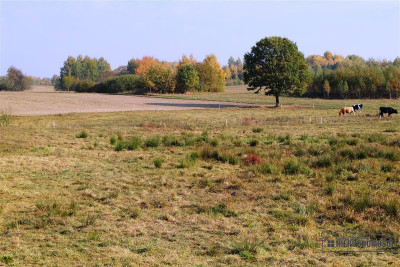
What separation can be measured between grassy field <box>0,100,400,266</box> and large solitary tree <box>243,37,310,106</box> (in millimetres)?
40338

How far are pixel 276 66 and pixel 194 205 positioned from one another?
1960 inches

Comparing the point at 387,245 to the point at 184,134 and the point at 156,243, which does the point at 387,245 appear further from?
the point at 184,134

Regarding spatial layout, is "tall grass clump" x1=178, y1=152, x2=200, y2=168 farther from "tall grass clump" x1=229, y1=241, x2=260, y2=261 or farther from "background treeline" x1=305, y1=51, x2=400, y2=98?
"background treeline" x1=305, y1=51, x2=400, y2=98

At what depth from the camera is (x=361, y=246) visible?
7.39 metres

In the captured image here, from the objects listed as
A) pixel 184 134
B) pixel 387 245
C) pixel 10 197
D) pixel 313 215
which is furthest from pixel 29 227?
pixel 184 134

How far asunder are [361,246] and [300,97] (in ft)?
272

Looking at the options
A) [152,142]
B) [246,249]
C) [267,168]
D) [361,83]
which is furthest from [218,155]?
[361,83]

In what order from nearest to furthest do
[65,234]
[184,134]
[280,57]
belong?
[65,234] → [184,134] → [280,57]

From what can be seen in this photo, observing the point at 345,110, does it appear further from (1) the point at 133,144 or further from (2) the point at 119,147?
(2) the point at 119,147

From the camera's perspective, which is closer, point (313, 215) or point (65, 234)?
point (65, 234)

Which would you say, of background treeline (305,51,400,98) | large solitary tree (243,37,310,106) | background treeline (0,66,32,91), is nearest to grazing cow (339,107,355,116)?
large solitary tree (243,37,310,106)

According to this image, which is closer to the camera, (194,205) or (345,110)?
(194,205)

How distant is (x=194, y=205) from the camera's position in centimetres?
1006

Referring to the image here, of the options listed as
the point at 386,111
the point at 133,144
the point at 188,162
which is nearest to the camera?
the point at 188,162
